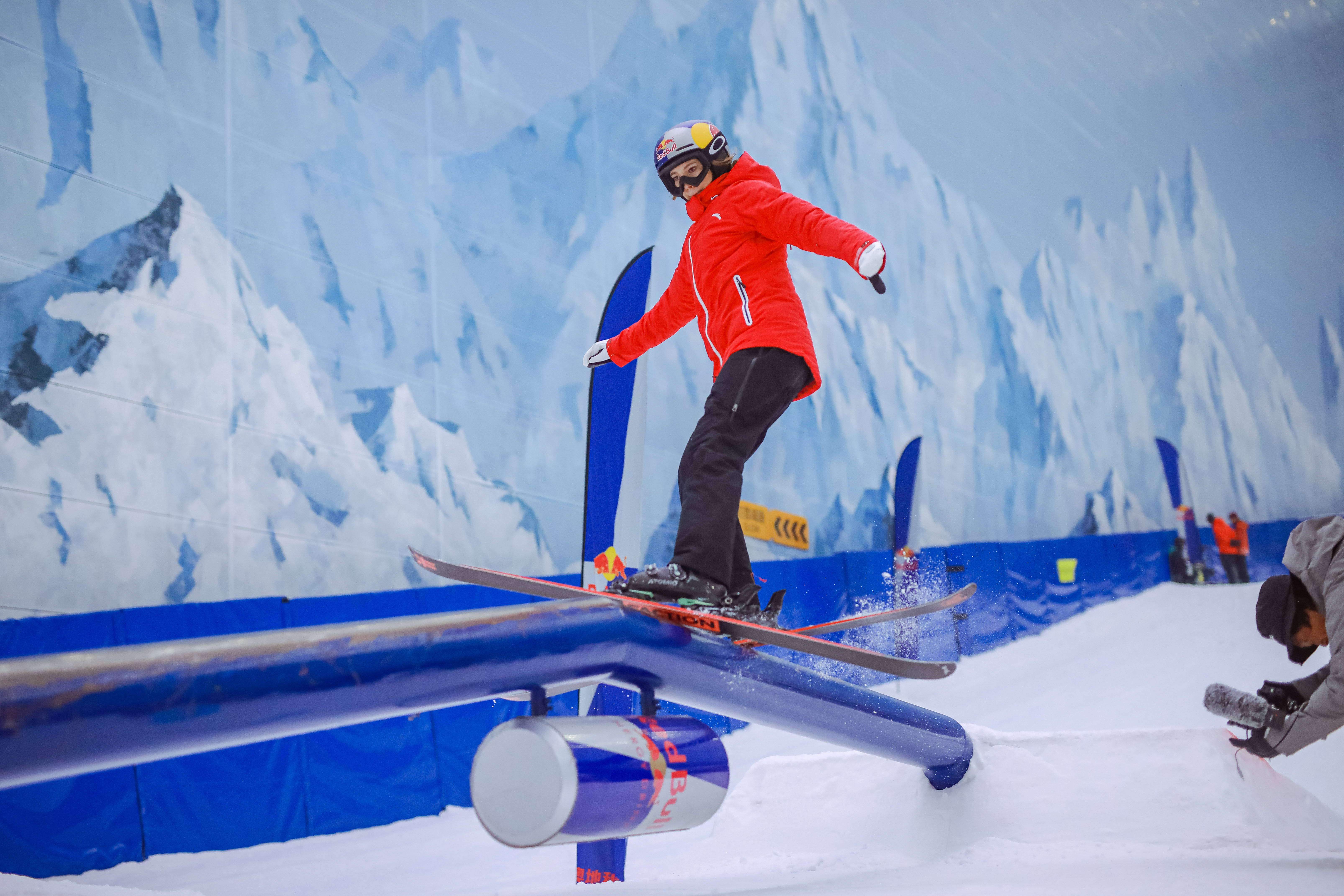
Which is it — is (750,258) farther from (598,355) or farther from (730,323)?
(598,355)

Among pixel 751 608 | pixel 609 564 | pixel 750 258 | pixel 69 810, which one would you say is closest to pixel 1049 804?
pixel 751 608

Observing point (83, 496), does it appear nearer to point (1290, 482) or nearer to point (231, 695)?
point (231, 695)

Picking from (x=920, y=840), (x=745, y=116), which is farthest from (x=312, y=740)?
(x=745, y=116)

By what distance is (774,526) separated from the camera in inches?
379

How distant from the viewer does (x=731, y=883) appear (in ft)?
7.73

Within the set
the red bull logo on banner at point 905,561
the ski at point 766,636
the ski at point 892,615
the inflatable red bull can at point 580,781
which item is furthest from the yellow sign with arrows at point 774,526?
the inflatable red bull can at point 580,781

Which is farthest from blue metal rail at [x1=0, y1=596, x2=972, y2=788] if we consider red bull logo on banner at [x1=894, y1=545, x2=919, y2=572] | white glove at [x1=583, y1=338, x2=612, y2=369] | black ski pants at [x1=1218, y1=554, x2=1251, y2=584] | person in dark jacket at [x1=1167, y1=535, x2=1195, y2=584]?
black ski pants at [x1=1218, y1=554, x2=1251, y2=584]

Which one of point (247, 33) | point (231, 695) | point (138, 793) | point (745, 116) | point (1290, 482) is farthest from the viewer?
point (1290, 482)

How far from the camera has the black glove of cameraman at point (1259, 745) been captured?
2256mm

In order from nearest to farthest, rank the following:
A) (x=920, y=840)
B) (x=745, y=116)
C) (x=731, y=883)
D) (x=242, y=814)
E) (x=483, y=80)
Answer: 1. (x=731, y=883)
2. (x=920, y=840)
3. (x=242, y=814)
4. (x=483, y=80)
5. (x=745, y=116)

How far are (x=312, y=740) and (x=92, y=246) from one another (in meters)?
3.17

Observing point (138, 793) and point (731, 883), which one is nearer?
point (731, 883)

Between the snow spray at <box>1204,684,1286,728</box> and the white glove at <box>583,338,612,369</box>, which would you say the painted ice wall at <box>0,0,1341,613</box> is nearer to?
the white glove at <box>583,338,612,369</box>

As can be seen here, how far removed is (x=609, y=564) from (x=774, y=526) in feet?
18.9
